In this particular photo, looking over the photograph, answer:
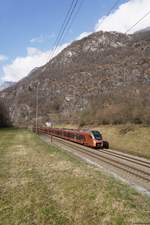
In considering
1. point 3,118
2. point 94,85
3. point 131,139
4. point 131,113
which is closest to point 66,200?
point 131,139

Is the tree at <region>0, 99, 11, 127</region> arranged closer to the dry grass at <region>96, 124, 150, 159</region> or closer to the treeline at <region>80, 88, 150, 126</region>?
the treeline at <region>80, 88, 150, 126</region>

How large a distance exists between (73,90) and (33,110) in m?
39.8

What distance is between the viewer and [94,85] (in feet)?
279

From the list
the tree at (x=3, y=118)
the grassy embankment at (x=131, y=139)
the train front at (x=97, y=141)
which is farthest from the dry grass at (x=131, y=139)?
the tree at (x=3, y=118)

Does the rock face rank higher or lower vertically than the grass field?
higher

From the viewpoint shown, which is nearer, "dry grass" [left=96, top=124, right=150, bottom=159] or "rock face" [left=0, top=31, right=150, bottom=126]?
"dry grass" [left=96, top=124, right=150, bottom=159]

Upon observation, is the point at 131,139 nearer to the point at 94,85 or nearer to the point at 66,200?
the point at 66,200

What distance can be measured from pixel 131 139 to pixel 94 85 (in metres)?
60.2

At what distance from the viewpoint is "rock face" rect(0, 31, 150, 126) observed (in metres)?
40.1

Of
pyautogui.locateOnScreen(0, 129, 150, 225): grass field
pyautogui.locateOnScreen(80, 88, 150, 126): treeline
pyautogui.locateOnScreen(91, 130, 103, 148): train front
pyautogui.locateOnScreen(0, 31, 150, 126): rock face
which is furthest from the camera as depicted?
pyautogui.locateOnScreen(0, 31, 150, 126): rock face

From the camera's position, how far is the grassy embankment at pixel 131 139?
22844 mm

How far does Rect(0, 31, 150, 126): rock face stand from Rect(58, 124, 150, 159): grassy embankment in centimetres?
219

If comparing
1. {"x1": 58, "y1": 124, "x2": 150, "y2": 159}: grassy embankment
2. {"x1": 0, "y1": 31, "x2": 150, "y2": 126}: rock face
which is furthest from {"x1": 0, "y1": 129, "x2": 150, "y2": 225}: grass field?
{"x1": 0, "y1": 31, "x2": 150, "y2": 126}: rock face

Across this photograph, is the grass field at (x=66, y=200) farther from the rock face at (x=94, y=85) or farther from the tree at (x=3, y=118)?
the tree at (x=3, y=118)
